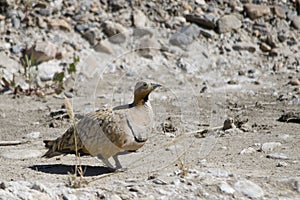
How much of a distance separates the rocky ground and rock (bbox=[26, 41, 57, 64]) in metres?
0.02

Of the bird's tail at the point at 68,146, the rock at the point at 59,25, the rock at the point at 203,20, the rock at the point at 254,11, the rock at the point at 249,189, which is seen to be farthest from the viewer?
the rock at the point at 254,11

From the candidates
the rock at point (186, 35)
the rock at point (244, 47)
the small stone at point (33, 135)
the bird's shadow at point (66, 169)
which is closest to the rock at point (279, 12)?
the rock at point (244, 47)

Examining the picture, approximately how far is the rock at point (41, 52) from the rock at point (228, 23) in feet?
→ 9.50

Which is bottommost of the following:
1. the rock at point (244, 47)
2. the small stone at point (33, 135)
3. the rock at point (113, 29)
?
the small stone at point (33, 135)

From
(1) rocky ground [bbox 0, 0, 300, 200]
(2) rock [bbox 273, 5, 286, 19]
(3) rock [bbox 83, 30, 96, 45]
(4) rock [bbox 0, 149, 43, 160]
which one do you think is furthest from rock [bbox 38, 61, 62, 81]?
(2) rock [bbox 273, 5, 286, 19]

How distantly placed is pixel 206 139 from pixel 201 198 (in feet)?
6.90

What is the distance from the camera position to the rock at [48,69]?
10.0 metres

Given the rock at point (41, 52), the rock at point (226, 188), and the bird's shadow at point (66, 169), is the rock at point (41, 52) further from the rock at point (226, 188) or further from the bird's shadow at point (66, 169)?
the rock at point (226, 188)

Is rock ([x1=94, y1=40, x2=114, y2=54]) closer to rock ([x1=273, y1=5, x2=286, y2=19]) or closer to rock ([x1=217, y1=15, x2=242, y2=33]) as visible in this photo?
rock ([x1=217, y1=15, x2=242, y2=33])

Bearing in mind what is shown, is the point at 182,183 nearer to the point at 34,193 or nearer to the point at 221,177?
the point at 221,177

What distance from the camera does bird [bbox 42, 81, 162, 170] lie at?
5.26 meters

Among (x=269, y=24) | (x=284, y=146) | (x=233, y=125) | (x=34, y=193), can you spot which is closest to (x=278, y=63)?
(x=269, y=24)

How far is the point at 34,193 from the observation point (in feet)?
14.7

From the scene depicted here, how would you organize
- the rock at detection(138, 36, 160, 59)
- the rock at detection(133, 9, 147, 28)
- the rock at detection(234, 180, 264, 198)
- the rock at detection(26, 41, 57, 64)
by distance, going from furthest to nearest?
the rock at detection(133, 9, 147, 28)
the rock at detection(138, 36, 160, 59)
the rock at detection(26, 41, 57, 64)
the rock at detection(234, 180, 264, 198)
